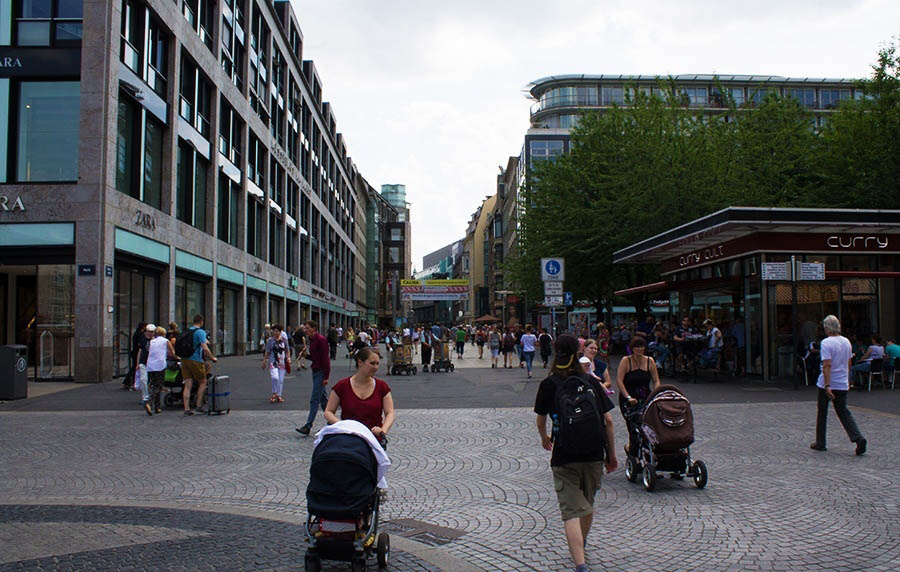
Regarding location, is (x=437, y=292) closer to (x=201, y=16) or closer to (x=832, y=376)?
(x=201, y=16)

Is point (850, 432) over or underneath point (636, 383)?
underneath

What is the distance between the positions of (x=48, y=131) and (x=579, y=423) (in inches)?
773

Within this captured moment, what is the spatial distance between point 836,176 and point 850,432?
27.1 meters

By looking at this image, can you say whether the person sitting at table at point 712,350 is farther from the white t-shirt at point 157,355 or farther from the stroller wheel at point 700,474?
the white t-shirt at point 157,355

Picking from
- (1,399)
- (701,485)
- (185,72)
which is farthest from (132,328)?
(701,485)

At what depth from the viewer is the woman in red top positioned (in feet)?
17.5

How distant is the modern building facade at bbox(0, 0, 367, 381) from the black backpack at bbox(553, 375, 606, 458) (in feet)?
56.7

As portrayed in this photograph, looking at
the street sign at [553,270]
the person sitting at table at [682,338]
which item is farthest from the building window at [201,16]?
the person sitting at table at [682,338]

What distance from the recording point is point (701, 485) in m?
7.00

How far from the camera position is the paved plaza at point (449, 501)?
4.93 metres

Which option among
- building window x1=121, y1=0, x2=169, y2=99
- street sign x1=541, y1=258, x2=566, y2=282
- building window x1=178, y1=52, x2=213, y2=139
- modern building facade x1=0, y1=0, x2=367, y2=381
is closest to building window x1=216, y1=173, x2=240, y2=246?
modern building facade x1=0, y1=0, x2=367, y2=381

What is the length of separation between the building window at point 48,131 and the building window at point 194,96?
599 centimetres

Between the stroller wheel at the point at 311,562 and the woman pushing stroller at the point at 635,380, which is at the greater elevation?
the woman pushing stroller at the point at 635,380

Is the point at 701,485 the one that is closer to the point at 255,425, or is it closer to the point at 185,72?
the point at 255,425
